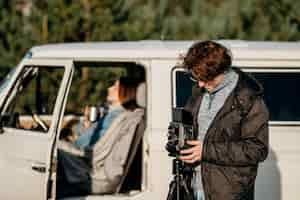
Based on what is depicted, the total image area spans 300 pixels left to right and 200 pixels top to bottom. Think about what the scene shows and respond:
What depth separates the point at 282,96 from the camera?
5.46 metres

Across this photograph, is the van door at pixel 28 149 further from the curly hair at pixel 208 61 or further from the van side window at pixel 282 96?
the curly hair at pixel 208 61

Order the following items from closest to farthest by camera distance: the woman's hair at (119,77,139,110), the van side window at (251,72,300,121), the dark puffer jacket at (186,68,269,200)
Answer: the dark puffer jacket at (186,68,269,200)
the van side window at (251,72,300,121)
the woman's hair at (119,77,139,110)

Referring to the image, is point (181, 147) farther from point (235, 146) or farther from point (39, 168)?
point (39, 168)

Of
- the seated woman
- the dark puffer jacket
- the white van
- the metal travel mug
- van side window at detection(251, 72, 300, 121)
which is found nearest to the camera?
the dark puffer jacket

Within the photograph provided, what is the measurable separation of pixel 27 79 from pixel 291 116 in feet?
6.71

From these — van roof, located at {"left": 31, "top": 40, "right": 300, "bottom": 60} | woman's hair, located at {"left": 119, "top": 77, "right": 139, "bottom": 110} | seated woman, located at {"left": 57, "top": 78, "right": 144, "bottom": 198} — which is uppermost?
van roof, located at {"left": 31, "top": 40, "right": 300, "bottom": 60}

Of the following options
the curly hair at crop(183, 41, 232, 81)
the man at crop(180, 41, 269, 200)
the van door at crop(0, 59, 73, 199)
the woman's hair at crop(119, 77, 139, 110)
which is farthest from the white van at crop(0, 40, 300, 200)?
the curly hair at crop(183, 41, 232, 81)

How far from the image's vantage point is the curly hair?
396 centimetres

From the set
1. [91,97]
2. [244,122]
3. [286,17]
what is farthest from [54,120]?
[286,17]

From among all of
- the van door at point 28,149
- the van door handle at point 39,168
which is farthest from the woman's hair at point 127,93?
the van door handle at point 39,168

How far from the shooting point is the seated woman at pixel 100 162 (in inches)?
231

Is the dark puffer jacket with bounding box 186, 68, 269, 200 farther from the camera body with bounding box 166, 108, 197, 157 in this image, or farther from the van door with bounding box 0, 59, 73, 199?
the van door with bounding box 0, 59, 73, 199

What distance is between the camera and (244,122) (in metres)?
3.99

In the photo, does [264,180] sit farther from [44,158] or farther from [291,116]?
[44,158]
